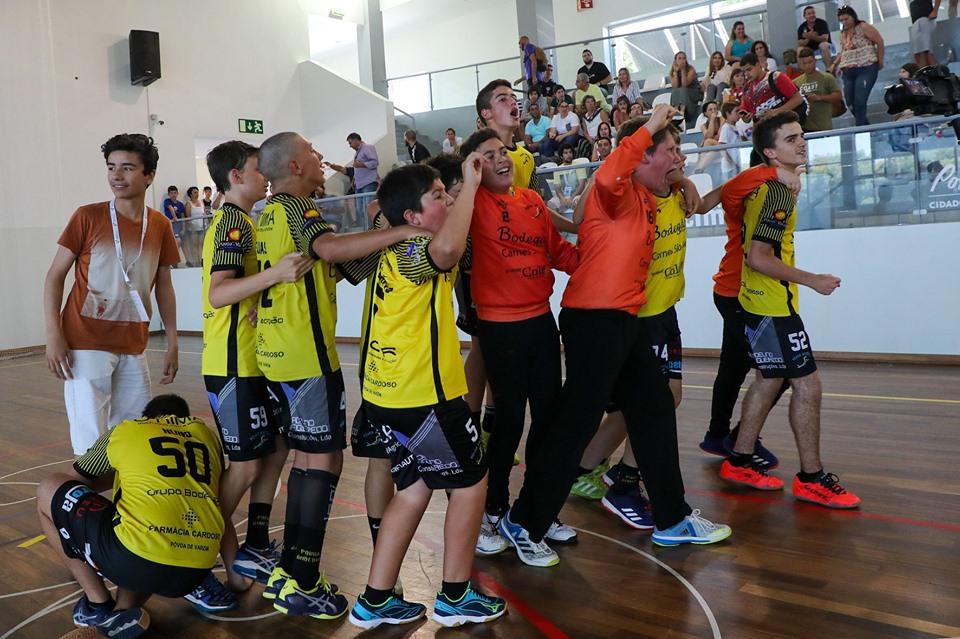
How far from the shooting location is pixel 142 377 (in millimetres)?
3803

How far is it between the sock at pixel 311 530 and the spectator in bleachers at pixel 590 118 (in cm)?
916

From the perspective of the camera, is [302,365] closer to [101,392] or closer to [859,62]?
[101,392]

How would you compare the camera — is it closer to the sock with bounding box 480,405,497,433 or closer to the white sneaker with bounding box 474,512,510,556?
the sock with bounding box 480,405,497,433

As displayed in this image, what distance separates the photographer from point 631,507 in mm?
3639

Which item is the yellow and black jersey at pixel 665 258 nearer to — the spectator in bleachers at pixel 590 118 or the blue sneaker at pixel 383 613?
the blue sneaker at pixel 383 613

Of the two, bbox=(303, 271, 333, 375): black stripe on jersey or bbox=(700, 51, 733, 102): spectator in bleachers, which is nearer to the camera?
bbox=(303, 271, 333, 375): black stripe on jersey

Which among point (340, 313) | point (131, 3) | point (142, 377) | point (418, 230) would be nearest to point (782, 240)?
point (418, 230)

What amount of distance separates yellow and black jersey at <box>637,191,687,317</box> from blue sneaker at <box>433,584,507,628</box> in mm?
1476

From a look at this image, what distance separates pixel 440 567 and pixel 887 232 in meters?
5.87

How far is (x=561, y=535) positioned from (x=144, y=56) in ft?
46.8

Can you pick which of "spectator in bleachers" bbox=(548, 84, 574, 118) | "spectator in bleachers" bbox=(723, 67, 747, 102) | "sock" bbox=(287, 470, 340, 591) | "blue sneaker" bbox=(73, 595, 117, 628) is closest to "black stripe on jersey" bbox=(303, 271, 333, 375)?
"sock" bbox=(287, 470, 340, 591)

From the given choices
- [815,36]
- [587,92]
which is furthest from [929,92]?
[587,92]

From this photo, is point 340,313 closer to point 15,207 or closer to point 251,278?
point 15,207

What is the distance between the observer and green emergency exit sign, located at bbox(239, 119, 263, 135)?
16734 mm
